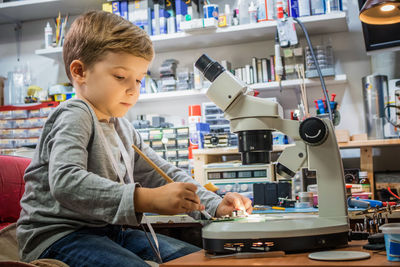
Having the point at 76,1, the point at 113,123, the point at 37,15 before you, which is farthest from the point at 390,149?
the point at 37,15

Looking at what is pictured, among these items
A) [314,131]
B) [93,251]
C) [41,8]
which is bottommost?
[93,251]

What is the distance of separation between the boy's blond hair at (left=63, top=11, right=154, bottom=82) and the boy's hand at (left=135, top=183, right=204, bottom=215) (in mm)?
455

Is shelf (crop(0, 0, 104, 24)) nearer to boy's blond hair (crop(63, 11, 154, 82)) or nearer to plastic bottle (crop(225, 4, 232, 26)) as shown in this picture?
plastic bottle (crop(225, 4, 232, 26))

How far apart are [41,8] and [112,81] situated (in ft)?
9.45

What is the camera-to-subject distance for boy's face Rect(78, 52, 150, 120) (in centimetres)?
115

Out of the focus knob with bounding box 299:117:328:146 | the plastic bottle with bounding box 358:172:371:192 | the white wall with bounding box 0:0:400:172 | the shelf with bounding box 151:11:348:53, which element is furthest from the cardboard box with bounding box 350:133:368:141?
the focus knob with bounding box 299:117:328:146

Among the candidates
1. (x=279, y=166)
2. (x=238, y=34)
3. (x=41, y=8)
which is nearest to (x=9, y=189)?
(x=279, y=166)

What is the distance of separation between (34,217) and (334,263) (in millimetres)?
683

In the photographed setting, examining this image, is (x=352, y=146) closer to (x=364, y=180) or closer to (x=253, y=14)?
(x=364, y=180)

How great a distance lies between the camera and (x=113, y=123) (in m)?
1.34

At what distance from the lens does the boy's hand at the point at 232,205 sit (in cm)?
113

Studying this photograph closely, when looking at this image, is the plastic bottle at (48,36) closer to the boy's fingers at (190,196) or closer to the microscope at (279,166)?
the microscope at (279,166)

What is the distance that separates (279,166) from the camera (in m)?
1.00

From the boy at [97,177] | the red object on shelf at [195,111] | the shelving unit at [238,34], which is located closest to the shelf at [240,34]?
the shelving unit at [238,34]
